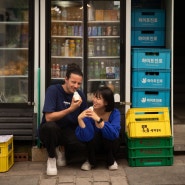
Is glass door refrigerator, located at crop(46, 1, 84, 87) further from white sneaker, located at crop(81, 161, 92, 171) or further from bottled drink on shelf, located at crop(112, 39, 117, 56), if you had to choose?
white sneaker, located at crop(81, 161, 92, 171)

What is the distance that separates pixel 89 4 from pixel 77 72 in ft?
5.29

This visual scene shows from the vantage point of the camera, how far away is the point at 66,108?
5.61 metres

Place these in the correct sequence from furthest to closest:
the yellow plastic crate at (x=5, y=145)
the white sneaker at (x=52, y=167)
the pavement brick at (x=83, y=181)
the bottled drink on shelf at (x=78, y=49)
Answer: the bottled drink on shelf at (x=78, y=49), the yellow plastic crate at (x=5, y=145), the white sneaker at (x=52, y=167), the pavement brick at (x=83, y=181)

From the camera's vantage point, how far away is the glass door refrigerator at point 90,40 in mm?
6523

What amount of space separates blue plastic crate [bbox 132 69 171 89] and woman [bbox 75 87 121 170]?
895 millimetres

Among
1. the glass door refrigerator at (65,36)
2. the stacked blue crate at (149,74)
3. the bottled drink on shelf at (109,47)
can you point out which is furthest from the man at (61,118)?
the bottled drink on shelf at (109,47)

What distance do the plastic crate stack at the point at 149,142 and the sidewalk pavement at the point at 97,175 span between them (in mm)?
113

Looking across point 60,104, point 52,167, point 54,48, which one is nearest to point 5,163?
point 52,167

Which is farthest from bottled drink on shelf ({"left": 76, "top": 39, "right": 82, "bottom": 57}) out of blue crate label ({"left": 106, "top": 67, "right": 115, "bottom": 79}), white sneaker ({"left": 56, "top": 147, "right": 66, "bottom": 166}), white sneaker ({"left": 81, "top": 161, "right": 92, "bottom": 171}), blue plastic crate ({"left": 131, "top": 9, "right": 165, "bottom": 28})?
white sneaker ({"left": 81, "top": 161, "right": 92, "bottom": 171})

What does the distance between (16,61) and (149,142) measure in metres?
2.41

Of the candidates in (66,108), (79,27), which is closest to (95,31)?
(79,27)

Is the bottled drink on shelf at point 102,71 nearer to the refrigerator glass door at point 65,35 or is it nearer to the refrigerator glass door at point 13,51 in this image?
the refrigerator glass door at point 65,35

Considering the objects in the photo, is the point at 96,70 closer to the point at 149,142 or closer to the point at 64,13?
the point at 64,13

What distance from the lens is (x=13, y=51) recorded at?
654 cm
